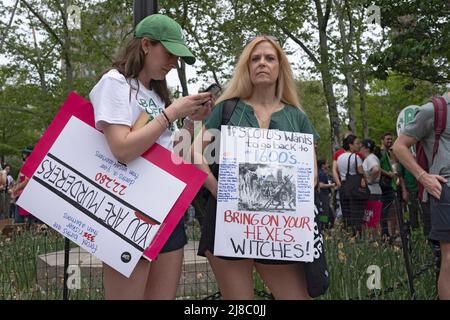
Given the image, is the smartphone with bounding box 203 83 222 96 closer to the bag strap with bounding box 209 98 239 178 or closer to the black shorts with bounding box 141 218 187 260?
the bag strap with bounding box 209 98 239 178

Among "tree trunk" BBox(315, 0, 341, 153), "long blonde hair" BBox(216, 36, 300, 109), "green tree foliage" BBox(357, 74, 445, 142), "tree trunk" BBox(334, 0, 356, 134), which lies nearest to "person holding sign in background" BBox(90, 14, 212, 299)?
"long blonde hair" BBox(216, 36, 300, 109)

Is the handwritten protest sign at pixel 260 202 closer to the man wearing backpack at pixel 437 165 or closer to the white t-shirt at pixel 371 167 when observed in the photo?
the man wearing backpack at pixel 437 165

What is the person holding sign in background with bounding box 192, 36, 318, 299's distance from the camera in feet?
9.07

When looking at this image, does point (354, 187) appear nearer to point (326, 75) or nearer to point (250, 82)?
point (250, 82)

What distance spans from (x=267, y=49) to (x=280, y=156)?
1.78ft

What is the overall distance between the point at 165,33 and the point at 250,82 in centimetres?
57

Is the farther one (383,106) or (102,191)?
(383,106)

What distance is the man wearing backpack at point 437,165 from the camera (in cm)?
343

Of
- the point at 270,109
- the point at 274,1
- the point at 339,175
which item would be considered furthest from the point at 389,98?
the point at 270,109

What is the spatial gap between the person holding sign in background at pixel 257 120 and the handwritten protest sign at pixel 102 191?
12.2 inches

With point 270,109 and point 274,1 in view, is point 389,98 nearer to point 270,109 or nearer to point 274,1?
point 274,1

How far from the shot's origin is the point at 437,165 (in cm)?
354

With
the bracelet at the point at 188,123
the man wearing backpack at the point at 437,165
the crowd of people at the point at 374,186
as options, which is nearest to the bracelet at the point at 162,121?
the bracelet at the point at 188,123

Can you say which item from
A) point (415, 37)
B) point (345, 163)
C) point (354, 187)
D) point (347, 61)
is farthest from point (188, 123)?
point (347, 61)
